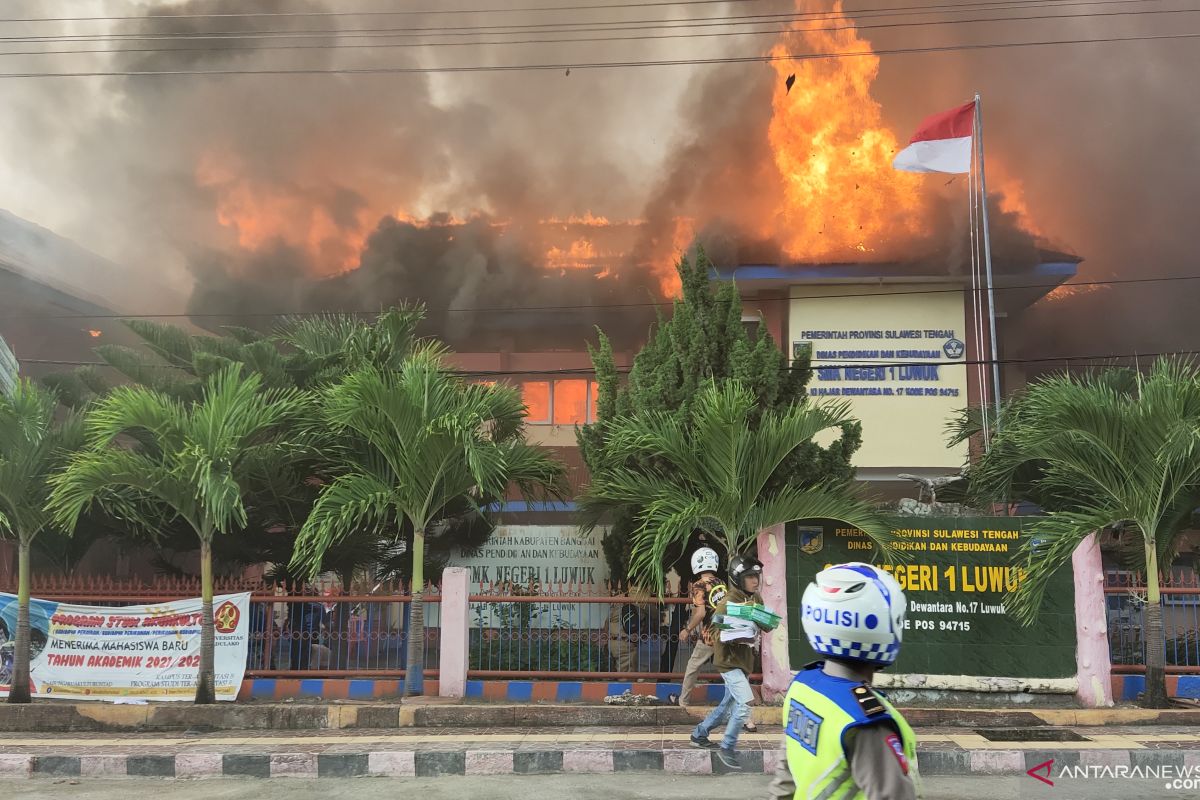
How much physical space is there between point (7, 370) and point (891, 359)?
1671cm

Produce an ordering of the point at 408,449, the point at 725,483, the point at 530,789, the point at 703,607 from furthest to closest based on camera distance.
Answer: the point at 408,449, the point at 725,483, the point at 703,607, the point at 530,789

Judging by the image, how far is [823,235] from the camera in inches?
923

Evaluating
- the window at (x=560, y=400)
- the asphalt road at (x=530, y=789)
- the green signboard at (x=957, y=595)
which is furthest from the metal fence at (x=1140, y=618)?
the window at (x=560, y=400)

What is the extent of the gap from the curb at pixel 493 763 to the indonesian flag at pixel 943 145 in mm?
13214

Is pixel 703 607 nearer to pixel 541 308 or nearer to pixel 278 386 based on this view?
pixel 278 386

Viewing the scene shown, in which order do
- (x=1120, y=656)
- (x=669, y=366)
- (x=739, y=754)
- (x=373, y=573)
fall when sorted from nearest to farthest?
(x=739, y=754)
(x=1120, y=656)
(x=669, y=366)
(x=373, y=573)

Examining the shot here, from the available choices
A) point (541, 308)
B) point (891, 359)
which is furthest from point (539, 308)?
point (891, 359)

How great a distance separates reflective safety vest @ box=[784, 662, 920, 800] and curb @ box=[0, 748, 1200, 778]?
5077mm

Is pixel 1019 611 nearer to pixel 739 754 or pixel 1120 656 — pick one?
pixel 1120 656

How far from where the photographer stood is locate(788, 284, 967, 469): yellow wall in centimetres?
2009

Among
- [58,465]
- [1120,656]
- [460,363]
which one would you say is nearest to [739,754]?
[1120,656]

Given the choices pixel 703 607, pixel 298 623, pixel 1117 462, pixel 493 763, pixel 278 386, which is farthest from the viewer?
pixel 278 386

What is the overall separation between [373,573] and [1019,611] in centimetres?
843

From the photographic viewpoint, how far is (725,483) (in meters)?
8.95
